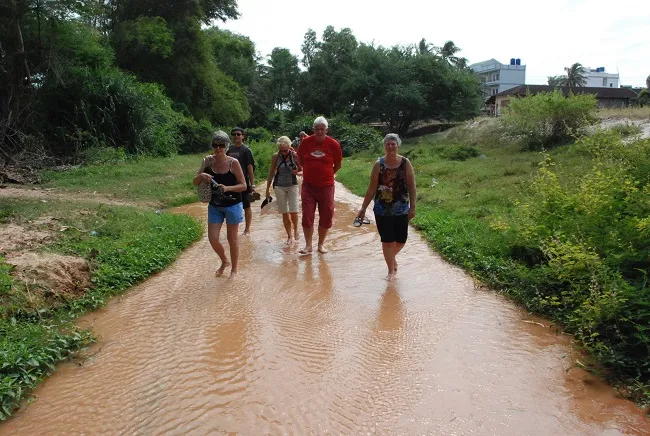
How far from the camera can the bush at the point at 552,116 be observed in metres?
18.2

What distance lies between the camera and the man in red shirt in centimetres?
699

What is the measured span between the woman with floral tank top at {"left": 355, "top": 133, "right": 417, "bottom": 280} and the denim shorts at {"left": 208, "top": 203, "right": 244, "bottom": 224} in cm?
165

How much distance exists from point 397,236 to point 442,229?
2.74m

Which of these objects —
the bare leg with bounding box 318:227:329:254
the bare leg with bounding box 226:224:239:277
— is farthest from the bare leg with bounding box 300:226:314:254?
the bare leg with bounding box 226:224:239:277

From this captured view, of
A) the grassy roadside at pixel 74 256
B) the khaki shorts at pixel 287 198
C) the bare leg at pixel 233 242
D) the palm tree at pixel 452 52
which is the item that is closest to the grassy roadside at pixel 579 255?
the khaki shorts at pixel 287 198

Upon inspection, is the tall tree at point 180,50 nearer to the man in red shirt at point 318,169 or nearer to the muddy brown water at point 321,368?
the man in red shirt at point 318,169

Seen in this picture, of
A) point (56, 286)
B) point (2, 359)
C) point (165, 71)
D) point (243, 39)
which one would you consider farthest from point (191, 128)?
point (2, 359)

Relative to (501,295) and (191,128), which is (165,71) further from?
(501,295)

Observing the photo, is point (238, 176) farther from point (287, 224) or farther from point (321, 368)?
point (321, 368)

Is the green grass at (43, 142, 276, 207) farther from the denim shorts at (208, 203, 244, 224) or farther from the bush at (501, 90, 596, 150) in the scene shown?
the bush at (501, 90, 596, 150)

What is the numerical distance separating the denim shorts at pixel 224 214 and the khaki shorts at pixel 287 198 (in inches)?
69.5

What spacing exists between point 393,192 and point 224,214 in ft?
6.62

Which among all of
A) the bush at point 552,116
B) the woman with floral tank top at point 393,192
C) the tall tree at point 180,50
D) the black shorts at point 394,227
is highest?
the tall tree at point 180,50

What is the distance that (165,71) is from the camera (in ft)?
93.7
